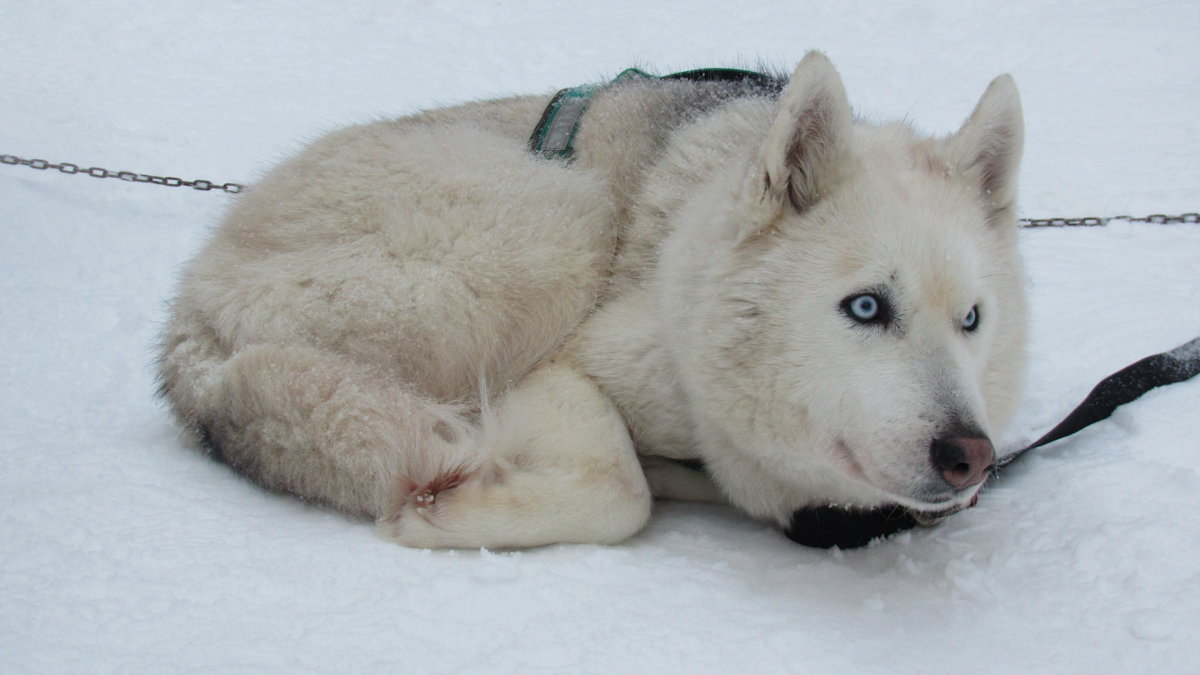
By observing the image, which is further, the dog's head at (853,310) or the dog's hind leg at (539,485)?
the dog's hind leg at (539,485)

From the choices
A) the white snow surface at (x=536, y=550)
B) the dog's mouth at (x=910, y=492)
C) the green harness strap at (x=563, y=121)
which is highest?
the green harness strap at (x=563, y=121)

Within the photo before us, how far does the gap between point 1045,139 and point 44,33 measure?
8894 mm

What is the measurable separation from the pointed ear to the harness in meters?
0.94

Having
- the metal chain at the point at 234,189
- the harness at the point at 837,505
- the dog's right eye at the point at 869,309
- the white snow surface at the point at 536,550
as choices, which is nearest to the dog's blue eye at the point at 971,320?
the dog's right eye at the point at 869,309

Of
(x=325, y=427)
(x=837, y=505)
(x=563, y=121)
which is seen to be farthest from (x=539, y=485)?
(x=563, y=121)

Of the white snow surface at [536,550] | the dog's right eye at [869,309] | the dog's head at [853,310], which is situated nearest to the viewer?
the white snow surface at [536,550]

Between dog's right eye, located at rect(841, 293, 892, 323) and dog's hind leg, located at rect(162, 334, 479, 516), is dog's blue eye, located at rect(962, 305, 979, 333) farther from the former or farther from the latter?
dog's hind leg, located at rect(162, 334, 479, 516)

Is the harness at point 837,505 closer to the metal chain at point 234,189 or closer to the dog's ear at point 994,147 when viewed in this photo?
the dog's ear at point 994,147

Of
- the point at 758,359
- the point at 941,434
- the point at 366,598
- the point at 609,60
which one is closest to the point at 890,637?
the point at 941,434

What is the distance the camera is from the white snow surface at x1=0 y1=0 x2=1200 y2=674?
6.47ft

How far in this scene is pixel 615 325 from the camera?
3127 millimetres

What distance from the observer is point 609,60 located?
357 inches

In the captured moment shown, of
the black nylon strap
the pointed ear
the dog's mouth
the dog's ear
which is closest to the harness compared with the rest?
the black nylon strap

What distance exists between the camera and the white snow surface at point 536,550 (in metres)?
1.97
